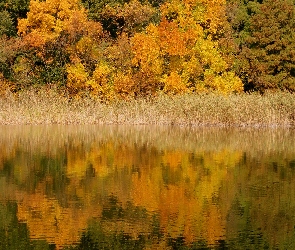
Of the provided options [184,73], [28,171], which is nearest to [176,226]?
[28,171]

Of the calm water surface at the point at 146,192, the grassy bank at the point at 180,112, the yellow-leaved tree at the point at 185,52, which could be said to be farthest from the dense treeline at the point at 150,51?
the calm water surface at the point at 146,192

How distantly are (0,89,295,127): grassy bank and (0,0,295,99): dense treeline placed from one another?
4980 millimetres

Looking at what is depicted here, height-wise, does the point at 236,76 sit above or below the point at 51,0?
below

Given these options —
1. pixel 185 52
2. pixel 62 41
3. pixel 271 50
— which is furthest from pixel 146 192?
pixel 271 50

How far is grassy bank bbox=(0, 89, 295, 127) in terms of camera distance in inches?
1414

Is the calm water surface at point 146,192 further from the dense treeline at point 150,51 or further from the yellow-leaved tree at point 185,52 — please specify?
the dense treeline at point 150,51

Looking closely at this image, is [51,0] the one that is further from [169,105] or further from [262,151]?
[262,151]

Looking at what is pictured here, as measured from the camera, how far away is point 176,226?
13.1 metres

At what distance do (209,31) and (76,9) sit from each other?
29.0 feet

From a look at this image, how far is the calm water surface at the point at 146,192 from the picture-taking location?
40.6ft

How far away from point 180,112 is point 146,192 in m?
19.8

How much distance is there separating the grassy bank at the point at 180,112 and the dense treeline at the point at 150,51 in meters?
4.98

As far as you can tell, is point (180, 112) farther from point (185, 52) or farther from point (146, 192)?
point (146, 192)

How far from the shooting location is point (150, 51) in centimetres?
4288
